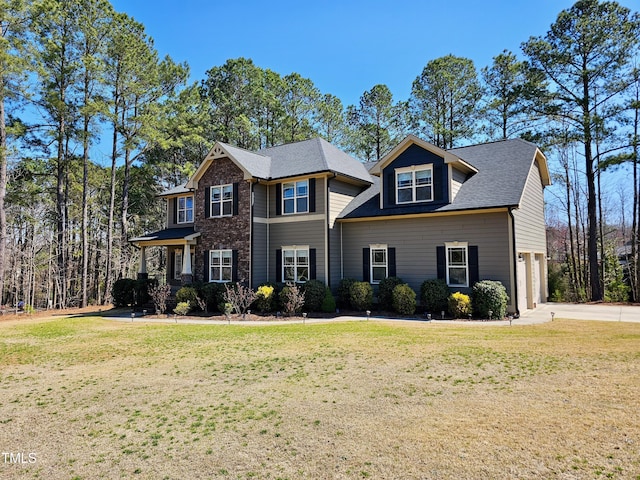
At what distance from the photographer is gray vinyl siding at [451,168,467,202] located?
53.2 ft

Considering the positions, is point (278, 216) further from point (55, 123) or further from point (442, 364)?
point (55, 123)

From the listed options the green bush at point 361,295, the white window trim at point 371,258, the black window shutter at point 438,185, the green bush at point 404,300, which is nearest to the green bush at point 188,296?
the green bush at point 361,295

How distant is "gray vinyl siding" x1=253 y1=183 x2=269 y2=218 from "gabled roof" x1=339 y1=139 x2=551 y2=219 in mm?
3779

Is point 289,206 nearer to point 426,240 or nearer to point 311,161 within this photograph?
point 311,161

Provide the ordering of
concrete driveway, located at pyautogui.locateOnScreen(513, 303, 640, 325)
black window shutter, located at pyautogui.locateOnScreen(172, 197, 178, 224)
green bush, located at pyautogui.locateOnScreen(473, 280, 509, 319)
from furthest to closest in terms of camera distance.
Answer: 1. black window shutter, located at pyautogui.locateOnScreen(172, 197, 178, 224)
2. green bush, located at pyautogui.locateOnScreen(473, 280, 509, 319)
3. concrete driveway, located at pyautogui.locateOnScreen(513, 303, 640, 325)

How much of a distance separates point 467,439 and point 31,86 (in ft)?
85.6

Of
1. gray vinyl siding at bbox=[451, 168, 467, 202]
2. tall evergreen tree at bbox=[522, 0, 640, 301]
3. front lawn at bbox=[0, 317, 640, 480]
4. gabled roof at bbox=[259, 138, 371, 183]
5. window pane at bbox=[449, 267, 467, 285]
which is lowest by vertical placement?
front lawn at bbox=[0, 317, 640, 480]

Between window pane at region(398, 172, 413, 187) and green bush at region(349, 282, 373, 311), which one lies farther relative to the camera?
window pane at region(398, 172, 413, 187)

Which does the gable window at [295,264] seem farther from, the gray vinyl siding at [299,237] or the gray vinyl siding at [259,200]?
the gray vinyl siding at [259,200]

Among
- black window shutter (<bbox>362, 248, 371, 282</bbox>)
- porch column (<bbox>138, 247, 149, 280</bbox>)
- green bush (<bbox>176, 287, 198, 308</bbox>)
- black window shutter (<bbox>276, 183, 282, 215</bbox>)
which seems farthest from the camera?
porch column (<bbox>138, 247, 149, 280</bbox>)

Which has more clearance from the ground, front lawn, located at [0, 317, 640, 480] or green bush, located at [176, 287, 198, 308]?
green bush, located at [176, 287, 198, 308]

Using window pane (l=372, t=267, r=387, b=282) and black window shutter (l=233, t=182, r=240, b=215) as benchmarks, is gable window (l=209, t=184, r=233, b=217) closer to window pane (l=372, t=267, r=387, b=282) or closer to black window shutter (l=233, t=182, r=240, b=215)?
black window shutter (l=233, t=182, r=240, b=215)

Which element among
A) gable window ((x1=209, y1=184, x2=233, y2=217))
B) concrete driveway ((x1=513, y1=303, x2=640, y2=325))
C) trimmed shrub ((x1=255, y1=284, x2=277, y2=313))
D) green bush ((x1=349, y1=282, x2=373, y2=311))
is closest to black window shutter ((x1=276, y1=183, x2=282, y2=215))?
gable window ((x1=209, y1=184, x2=233, y2=217))

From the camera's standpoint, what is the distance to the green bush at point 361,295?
16422mm
